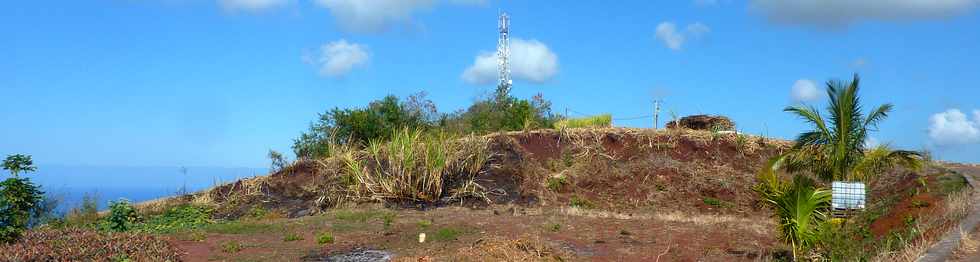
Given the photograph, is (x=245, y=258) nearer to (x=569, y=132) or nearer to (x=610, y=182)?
(x=610, y=182)

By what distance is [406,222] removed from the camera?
12.2m

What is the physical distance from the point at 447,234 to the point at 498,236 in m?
1.43

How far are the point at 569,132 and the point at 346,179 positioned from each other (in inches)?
251

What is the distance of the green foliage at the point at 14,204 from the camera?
27.5ft

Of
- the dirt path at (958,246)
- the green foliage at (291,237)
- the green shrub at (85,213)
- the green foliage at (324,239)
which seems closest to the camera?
the dirt path at (958,246)

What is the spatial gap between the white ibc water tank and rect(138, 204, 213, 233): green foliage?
10197 mm

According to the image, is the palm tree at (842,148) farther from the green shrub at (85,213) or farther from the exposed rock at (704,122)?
the green shrub at (85,213)

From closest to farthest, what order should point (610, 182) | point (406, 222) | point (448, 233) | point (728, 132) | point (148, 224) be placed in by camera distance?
point (448, 233) → point (406, 222) → point (148, 224) → point (610, 182) → point (728, 132)

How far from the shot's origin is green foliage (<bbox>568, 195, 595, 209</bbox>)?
16.1 m

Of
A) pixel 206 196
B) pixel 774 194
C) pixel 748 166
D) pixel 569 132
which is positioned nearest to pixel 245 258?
pixel 774 194

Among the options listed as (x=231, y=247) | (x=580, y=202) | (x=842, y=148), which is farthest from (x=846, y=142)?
(x=231, y=247)

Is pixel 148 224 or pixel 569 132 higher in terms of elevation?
pixel 569 132

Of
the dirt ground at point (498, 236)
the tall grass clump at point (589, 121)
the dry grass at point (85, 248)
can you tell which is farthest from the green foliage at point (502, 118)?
the dry grass at point (85, 248)

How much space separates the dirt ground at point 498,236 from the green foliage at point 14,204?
5.99 ft
